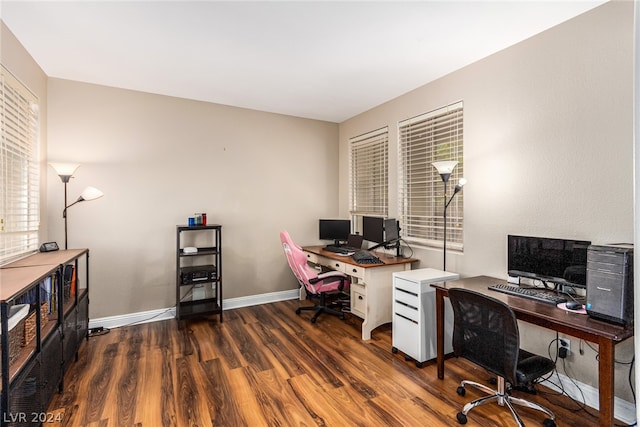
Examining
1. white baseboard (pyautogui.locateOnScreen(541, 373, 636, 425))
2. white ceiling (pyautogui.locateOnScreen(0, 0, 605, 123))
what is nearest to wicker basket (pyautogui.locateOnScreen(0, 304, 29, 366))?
white ceiling (pyautogui.locateOnScreen(0, 0, 605, 123))

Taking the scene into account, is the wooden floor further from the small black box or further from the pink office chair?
the small black box

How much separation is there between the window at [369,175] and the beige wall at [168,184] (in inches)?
22.8

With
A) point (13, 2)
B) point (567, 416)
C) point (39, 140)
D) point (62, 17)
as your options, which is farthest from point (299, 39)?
point (567, 416)

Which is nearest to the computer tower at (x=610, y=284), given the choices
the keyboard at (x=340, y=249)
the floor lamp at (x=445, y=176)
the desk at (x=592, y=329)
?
the desk at (x=592, y=329)

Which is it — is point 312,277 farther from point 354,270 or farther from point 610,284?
point 610,284

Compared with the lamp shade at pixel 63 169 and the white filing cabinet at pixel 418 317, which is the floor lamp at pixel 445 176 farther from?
the lamp shade at pixel 63 169

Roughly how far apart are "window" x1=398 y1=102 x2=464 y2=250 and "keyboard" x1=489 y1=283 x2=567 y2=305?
2.55 ft

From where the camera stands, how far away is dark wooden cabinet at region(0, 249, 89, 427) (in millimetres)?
1447

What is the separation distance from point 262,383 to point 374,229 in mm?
2153

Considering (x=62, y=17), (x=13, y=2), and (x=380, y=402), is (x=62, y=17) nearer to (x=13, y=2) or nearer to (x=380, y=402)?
(x=13, y=2)

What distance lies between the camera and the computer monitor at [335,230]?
4430 mm

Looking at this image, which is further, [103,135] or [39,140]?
[103,135]

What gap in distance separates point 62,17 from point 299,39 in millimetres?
1728

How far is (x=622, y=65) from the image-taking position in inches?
77.5
